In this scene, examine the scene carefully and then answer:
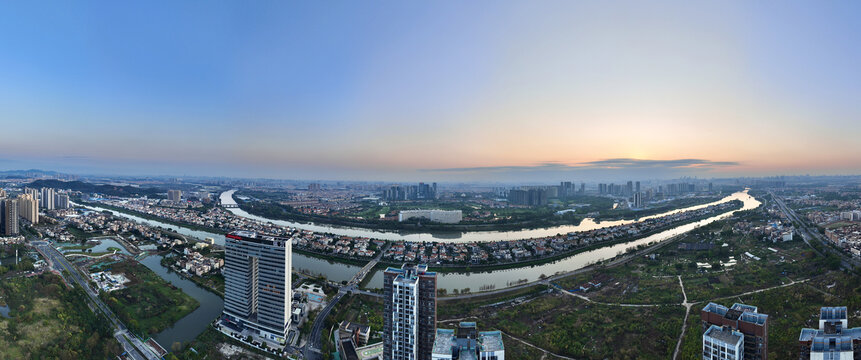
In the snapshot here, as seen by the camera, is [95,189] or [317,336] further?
[95,189]

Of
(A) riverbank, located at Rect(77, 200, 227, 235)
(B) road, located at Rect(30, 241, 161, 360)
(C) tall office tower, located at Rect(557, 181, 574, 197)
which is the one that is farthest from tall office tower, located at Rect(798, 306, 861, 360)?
(C) tall office tower, located at Rect(557, 181, 574, 197)

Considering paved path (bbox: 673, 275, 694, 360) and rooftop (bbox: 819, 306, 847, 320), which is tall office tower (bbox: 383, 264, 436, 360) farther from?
paved path (bbox: 673, 275, 694, 360)

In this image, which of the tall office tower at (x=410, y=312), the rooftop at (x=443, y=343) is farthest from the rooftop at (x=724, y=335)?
the tall office tower at (x=410, y=312)

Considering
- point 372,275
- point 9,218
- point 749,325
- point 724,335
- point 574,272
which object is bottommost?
point 372,275

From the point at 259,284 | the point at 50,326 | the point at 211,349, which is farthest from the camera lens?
the point at 259,284

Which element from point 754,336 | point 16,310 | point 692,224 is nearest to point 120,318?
point 16,310

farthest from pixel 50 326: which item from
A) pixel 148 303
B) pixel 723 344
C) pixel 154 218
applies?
pixel 154 218

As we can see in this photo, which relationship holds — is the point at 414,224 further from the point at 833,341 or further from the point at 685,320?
the point at 833,341
